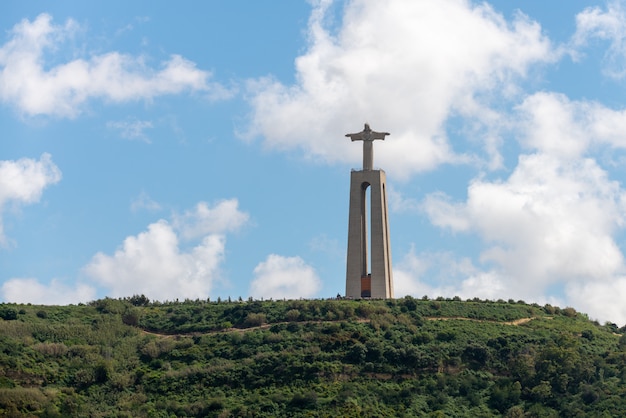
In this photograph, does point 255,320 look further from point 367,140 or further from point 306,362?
point 367,140

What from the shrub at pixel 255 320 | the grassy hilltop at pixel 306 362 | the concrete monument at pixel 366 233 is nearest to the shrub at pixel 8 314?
the grassy hilltop at pixel 306 362

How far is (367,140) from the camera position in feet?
284

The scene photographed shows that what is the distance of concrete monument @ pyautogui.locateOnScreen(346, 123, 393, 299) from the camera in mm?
84000

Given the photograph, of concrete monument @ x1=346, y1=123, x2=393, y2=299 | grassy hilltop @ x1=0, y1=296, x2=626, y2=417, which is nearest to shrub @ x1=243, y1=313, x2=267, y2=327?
grassy hilltop @ x1=0, y1=296, x2=626, y2=417

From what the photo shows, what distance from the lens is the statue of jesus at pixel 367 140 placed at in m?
86.4

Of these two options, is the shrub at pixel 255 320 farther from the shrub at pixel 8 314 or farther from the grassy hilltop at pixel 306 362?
the shrub at pixel 8 314

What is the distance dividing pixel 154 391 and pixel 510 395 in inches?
832

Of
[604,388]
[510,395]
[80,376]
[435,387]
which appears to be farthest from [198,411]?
[604,388]

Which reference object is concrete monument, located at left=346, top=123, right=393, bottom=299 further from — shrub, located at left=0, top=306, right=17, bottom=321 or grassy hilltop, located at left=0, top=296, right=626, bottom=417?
shrub, located at left=0, top=306, right=17, bottom=321

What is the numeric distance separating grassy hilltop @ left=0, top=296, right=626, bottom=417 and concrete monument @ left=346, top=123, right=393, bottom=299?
405cm

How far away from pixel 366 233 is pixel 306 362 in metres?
19.8

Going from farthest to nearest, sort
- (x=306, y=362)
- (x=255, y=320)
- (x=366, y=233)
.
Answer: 1. (x=366, y=233)
2. (x=255, y=320)
3. (x=306, y=362)

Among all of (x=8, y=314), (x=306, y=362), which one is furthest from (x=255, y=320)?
(x=8, y=314)

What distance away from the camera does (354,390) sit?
65.8 meters
